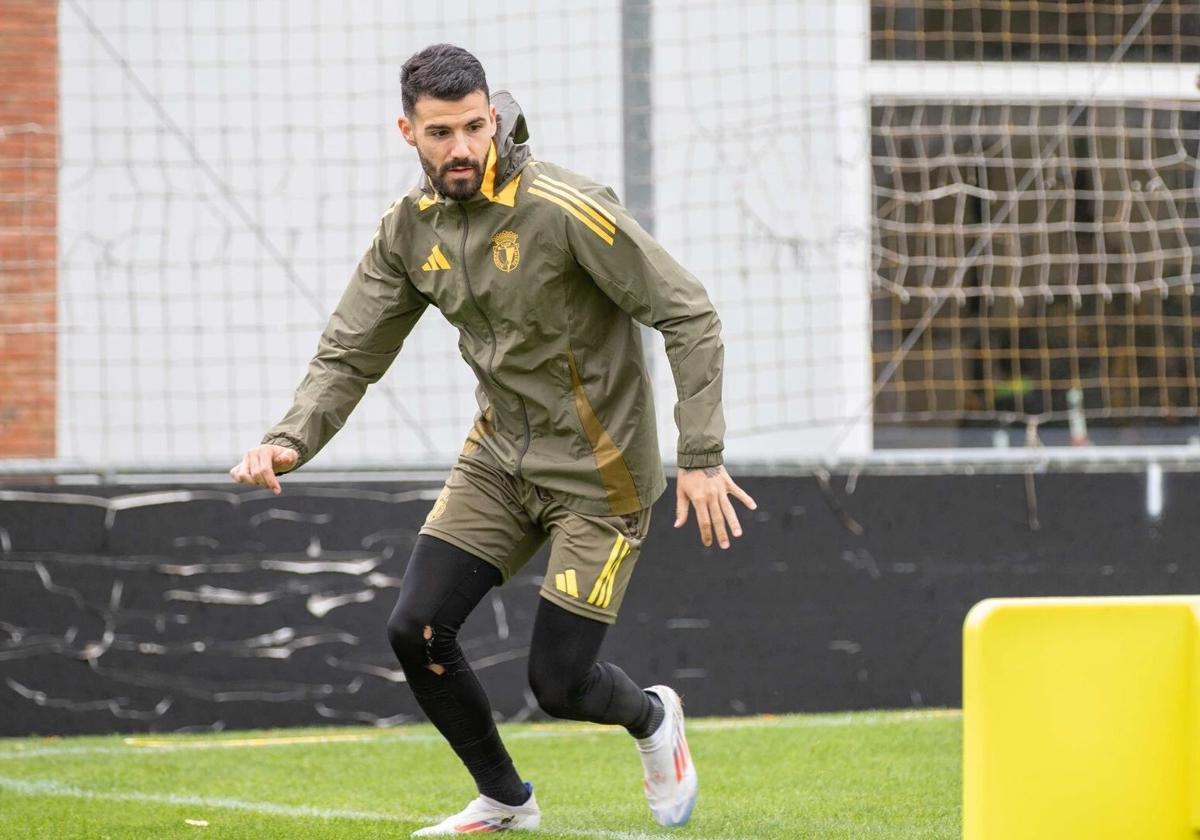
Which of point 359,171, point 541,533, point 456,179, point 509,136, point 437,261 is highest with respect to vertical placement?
point 359,171

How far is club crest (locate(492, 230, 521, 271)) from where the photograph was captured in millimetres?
4395

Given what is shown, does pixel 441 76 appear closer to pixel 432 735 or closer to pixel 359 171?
pixel 432 735

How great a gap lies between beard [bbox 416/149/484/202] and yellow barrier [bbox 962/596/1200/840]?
1789 mm

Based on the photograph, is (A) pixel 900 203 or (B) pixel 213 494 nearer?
Answer: (B) pixel 213 494

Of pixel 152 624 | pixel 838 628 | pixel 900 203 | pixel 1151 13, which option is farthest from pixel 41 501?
pixel 1151 13

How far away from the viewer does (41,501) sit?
702 cm

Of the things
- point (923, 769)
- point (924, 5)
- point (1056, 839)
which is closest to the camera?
point (1056, 839)

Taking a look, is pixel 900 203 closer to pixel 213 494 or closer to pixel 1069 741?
pixel 213 494

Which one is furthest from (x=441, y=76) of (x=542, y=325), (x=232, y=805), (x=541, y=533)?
(x=232, y=805)

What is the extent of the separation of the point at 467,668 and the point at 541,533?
1.40 ft

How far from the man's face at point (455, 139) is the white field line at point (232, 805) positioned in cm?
175

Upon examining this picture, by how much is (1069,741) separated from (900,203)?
4.79 meters

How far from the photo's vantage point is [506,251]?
4.40 m

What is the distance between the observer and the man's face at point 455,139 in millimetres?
4223
